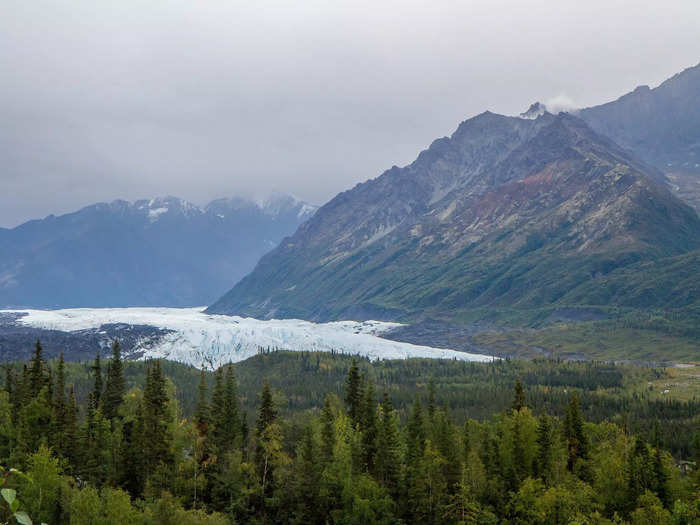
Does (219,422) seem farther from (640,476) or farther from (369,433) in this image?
(640,476)

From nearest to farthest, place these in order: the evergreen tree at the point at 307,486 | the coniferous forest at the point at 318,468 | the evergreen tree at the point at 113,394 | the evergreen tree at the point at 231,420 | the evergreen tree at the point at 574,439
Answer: the coniferous forest at the point at 318,468, the evergreen tree at the point at 307,486, the evergreen tree at the point at 574,439, the evergreen tree at the point at 231,420, the evergreen tree at the point at 113,394

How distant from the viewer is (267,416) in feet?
364

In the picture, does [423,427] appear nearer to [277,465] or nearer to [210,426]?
[277,465]

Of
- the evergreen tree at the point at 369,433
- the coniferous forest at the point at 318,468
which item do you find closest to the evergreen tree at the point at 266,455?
the coniferous forest at the point at 318,468

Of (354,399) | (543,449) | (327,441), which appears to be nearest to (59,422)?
(327,441)

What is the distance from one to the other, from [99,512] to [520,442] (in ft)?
209

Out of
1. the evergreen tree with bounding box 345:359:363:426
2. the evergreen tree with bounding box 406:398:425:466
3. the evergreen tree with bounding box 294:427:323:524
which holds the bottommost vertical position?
the evergreen tree with bounding box 294:427:323:524

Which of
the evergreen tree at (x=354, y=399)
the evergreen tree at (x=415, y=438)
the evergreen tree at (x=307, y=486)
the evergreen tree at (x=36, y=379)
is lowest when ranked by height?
the evergreen tree at (x=307, y=486)

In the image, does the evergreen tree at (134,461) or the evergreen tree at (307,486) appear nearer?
the evergreen tree at (307,486)

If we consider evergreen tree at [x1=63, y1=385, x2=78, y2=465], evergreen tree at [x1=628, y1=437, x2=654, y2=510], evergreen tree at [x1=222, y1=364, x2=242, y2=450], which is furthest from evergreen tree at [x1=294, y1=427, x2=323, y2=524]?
evergreen tree at [x1=628, y1=437, x2=654, y2=510]

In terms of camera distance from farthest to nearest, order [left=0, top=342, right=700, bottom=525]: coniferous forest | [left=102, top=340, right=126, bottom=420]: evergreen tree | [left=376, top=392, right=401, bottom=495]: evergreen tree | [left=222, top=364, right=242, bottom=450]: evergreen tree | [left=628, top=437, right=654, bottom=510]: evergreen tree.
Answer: [left=102, top=340, right=126, bottom=420]: evergreen tree < [left=222, top=364, right=242, bottom=450]: evergreen tree < [left=376, top=392, right=401, bottom=495]: evergreen tree < [left=628, top=437, right=654, bottom=510]: evergreen tree < [left=0, top=342, right=700, bottom=525]: coniferous forest

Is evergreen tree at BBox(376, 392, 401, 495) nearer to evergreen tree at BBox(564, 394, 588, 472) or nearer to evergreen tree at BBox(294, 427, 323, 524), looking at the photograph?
evergreen tree at BBox(294, 427, 323, 524)

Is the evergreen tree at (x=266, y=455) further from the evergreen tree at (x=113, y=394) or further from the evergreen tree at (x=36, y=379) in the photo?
the evergreen tree at (x=36, y=379)

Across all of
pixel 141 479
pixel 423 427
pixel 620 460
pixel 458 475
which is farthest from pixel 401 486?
pixel 141 479
